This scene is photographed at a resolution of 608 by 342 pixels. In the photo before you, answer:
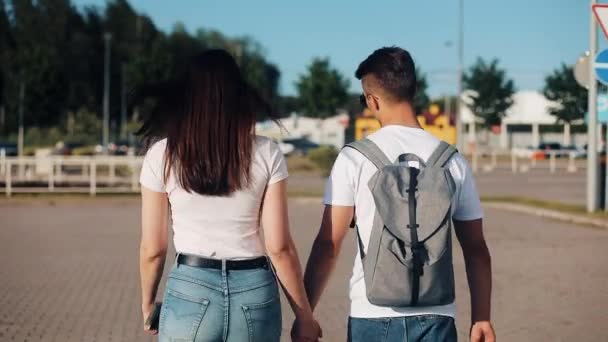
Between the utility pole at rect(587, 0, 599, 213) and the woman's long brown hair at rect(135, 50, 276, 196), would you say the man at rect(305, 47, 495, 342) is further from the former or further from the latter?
the utility pole at rect(587, 0, 599, 213)

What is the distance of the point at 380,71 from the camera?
11.1 ft

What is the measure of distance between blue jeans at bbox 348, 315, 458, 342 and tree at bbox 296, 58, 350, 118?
63320mm

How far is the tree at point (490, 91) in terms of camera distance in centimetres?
6888

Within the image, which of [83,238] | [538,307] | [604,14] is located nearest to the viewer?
[538,307]

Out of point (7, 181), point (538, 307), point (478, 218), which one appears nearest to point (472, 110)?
point (7, 181)

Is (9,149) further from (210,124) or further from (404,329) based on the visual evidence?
(404,329)

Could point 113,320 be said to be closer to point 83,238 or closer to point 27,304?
point 27,304

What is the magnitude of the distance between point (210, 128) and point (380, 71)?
607 millimetres

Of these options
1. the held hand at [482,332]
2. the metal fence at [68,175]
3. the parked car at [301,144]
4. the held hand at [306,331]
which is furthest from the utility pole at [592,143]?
the parked car at [301,144]

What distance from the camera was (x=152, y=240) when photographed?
343 centimetres

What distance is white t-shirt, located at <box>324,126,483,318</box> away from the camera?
3230 mm

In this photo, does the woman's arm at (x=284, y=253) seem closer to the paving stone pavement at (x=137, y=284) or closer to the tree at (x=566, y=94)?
the paving stone pavement at (x=137, y=284)

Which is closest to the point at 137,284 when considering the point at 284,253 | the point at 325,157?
the point at 284,253

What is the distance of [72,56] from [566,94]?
65.1m
